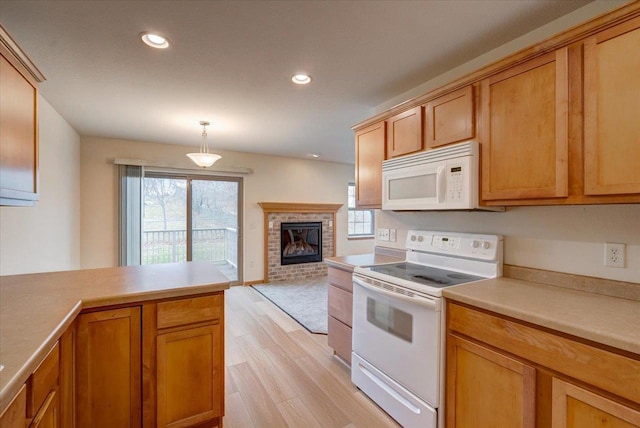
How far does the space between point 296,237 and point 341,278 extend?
3.42 metres

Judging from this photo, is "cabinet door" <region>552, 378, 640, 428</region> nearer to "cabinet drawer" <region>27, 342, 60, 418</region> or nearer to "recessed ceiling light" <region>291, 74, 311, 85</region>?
"cabinet drawer" <region>27, 342, 60, 418</region>

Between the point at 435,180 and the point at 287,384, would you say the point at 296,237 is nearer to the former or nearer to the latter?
the point at 287,384

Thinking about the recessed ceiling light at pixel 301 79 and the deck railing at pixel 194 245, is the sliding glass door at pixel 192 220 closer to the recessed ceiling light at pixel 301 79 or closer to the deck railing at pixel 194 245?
the deck railing at pixel 194 245

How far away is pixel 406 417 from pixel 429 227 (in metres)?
1.41

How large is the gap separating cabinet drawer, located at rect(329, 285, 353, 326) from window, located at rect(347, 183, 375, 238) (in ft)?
13.1

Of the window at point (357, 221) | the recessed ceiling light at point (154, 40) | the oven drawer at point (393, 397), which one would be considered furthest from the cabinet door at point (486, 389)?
the window at point (357, 221)

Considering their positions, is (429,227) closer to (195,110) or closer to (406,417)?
(406,417)

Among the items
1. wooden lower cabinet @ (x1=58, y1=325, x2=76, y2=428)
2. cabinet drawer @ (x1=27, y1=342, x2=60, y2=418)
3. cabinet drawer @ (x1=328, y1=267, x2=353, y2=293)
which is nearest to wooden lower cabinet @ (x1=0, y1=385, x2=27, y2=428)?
cabinet drawer @ (x1=27, y1=342, x2=60, y2=418)

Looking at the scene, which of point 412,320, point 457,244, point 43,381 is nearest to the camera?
point 43,381

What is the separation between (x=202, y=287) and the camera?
1.61 metres

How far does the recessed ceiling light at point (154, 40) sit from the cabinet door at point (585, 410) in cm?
273

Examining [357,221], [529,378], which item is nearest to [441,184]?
[529,378]

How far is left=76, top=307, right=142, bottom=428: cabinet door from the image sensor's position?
1396mm

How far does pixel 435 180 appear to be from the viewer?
1.98 m
